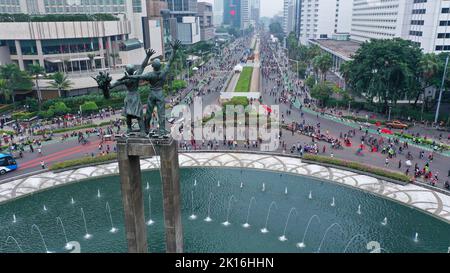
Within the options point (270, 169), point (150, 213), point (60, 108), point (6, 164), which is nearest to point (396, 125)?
point (270, 169)

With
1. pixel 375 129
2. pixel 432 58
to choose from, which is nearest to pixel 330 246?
pixel 375 129

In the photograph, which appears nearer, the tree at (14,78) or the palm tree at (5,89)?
the palm tree at (5,89)

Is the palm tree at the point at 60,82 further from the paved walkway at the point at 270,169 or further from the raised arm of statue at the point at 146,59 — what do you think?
the raised arm of statue at the point at 146,59

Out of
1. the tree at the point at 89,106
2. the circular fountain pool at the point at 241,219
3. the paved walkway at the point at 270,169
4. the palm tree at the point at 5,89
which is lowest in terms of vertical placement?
the circular fountain pool at the point at 241,219

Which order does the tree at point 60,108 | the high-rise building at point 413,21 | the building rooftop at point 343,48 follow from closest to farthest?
the tree at point 60,108 → the high-rise building at point 413,21 → the building rooftop at point 343,48

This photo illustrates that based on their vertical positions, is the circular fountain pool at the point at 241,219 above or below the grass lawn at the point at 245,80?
below

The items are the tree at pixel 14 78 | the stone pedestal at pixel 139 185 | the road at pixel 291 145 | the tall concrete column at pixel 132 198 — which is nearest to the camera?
the stone pedestal at pixel 139 185

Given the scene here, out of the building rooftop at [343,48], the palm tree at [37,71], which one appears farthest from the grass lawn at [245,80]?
the palm tree at [37,71]
